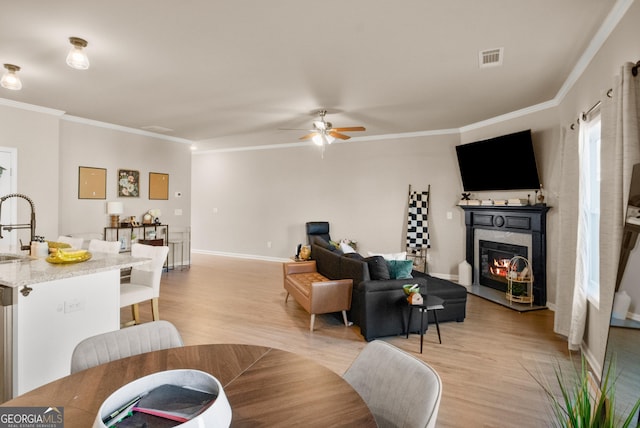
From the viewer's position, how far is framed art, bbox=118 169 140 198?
243 inches

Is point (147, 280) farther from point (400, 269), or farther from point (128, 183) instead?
point (128, 183)

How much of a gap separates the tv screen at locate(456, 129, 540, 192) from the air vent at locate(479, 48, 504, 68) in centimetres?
181

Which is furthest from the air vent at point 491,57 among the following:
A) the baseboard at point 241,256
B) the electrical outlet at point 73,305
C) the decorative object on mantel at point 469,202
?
the baseboard at point 241,256

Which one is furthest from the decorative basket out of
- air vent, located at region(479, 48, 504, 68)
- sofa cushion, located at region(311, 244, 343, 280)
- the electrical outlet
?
the electrical outlet

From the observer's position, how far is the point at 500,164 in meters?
5.18

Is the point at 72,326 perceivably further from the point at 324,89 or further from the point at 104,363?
the point at 324,89

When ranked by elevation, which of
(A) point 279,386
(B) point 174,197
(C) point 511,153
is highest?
(C) point 511,153

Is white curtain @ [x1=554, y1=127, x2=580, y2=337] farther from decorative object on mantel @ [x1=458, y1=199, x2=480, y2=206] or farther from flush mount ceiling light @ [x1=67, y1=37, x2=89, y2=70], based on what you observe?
flush mount ceiling light @ [x1=67, y1=37, x2=89, y2=70]

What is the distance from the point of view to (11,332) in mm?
2012

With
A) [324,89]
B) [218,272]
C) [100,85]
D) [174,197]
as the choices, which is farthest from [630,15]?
[174,197]

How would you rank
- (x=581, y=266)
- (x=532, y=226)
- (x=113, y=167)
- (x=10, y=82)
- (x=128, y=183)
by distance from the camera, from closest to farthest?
(x=581, y=266) → (x=10, y=82) → (x=532, y=226) → (x=113, y=167) → (x=128, y=183)

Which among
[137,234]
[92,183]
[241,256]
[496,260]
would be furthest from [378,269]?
[241,256]

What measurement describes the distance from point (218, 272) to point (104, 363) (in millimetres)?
5442

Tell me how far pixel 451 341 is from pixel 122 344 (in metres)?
3.08
